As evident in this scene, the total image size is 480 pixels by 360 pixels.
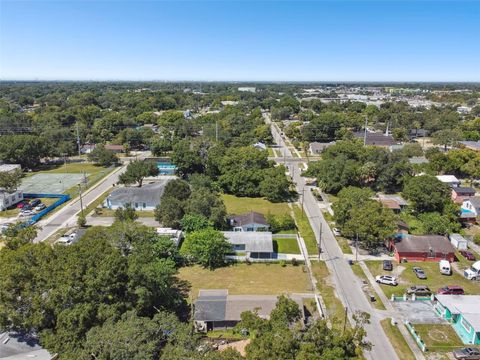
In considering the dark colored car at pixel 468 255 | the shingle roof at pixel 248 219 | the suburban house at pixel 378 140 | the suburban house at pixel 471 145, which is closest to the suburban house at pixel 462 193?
the dark colored car at pixel 468 255

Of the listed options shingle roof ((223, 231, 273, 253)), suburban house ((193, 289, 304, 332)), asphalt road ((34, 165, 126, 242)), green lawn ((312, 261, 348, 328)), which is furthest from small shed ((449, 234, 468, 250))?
asphalt road ((34, 165, 126, 242))

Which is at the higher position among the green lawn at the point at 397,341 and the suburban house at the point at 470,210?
the suburban house at the point at 470,210

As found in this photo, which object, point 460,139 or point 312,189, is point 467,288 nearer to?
point 312,189

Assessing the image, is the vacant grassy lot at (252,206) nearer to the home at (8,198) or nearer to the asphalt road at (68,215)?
the asphalt road at (68,215)

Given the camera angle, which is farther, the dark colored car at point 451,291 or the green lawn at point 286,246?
the green lawn at point 286,246

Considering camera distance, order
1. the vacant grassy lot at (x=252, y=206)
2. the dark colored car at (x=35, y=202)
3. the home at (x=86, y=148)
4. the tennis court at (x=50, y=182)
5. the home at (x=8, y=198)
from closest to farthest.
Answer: the vacant grassy lot at (x=252, y=206) → the home at (x=8, y=198) → the dark colored car at (x=35, y=202) → the tennis court at (x=50, y=182) → the home at (x=86, y=148)

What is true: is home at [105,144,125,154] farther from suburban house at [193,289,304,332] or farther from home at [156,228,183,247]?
suburban house at [193,289,304,332]

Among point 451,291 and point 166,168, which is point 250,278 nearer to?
point 451,291
